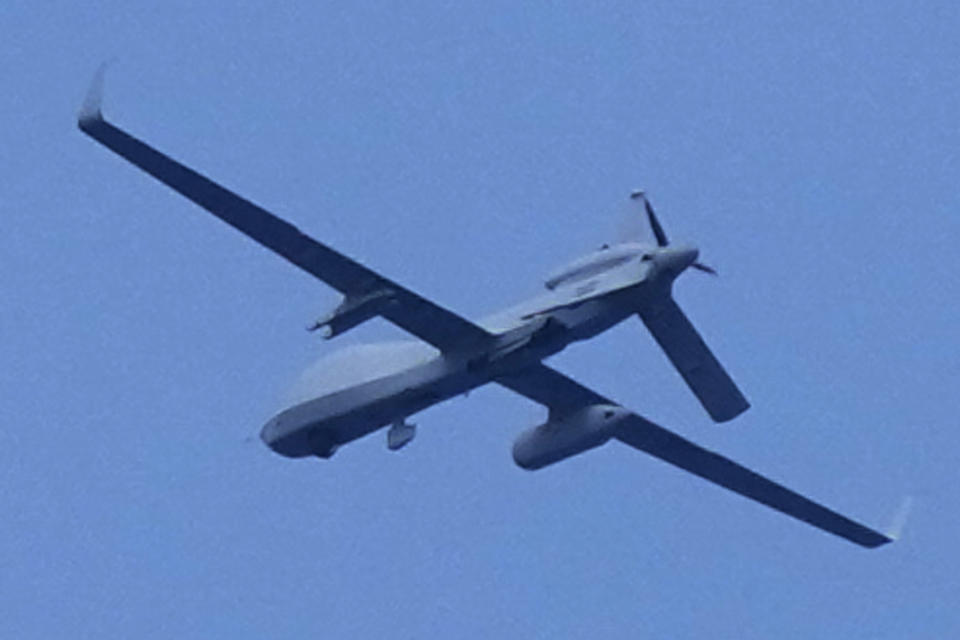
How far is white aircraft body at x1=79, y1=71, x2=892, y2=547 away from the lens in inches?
2280

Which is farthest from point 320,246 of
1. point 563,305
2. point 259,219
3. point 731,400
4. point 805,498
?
point 805,498

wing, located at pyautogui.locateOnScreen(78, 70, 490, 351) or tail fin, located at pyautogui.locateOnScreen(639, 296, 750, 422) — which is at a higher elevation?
wing, located at pyautogui.locateOnScreen(78, 70, 490, 351)

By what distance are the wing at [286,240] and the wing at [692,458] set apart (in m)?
3.46

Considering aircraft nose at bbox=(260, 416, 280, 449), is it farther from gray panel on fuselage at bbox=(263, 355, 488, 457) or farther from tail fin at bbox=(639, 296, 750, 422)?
tail fin at bbox=(639, 296, 750, 422)

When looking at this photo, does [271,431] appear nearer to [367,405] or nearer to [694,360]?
[367,405]

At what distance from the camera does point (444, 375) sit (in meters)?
61.8

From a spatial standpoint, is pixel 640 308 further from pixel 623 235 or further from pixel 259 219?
pixel 259 219

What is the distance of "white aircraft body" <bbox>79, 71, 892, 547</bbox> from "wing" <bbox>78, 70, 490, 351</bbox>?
19 mm

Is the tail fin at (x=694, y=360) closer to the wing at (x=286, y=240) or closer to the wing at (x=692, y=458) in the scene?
the wing at (x=692, y=458)

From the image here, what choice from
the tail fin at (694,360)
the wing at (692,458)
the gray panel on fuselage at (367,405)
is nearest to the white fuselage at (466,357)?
the gray panel on fuselage at (367,405)

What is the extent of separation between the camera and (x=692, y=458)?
67.9 metres

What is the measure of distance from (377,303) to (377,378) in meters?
4.65

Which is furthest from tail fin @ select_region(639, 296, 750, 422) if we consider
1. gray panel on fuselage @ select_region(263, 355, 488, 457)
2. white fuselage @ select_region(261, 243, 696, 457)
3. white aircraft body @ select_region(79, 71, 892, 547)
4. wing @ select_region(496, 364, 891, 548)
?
gray panel on fuselage @ select_region(263, 355, 488, 457)

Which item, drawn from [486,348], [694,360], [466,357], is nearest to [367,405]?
[466,357]
